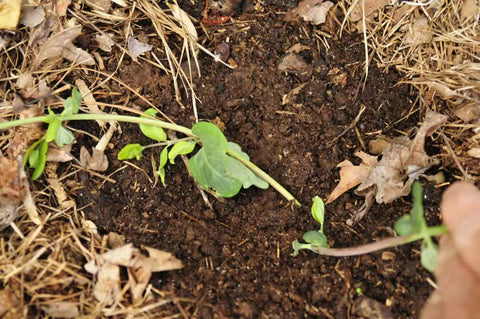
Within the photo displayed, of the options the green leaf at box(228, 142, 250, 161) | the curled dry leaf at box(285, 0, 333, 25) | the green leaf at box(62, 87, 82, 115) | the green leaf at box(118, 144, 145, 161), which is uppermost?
the curled dry leaf at box(285, 0, 333, 25)

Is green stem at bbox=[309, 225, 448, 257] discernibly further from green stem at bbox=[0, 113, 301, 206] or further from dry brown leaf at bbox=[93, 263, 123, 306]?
dry brown leaf at bbox=[93, 263, 123, 306]

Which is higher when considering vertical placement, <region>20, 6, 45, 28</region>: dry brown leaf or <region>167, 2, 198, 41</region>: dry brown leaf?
<region>167, 2, 198, 41</region>: dry brown leaf

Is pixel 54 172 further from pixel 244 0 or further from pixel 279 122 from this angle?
pixel 244 0

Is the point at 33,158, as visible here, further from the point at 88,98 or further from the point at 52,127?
the point at 88,98

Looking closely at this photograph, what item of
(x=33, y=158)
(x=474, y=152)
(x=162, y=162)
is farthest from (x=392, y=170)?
(x=33, y=158)

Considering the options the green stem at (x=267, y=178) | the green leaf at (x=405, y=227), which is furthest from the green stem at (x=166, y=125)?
the green leaf at (x=405, y=227)

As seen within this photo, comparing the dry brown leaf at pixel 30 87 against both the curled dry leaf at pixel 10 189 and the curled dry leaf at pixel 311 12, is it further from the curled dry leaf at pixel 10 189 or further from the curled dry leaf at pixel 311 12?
the curled dry leaf at pixel 311 12

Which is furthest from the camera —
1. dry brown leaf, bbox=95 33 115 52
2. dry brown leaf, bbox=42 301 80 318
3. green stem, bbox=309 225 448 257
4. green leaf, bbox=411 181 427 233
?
dry brown leaf, bbox=95 33 115 52

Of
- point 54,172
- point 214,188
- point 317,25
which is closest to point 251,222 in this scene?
point 214,188

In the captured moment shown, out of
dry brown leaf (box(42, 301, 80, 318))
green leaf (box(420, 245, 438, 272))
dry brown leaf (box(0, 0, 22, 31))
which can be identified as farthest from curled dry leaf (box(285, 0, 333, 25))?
dry brown leaf (box(42, 301, 80, 318))

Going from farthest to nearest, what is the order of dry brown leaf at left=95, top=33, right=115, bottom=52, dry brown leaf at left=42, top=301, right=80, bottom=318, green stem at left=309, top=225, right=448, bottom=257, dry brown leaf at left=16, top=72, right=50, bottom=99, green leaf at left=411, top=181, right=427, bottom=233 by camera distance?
dry brown leaf at left=95, top=33, right=115, bottom=52 → dry brown leaf at left=16, top=72, right=50, bottom=99 → dry brown leaf at left=42, top=301, right=80, bottom=318 → green stem at left=309, top=225, right=448, bottom=257 → green leaf at left=411, top=181, right=427, bottom=233
